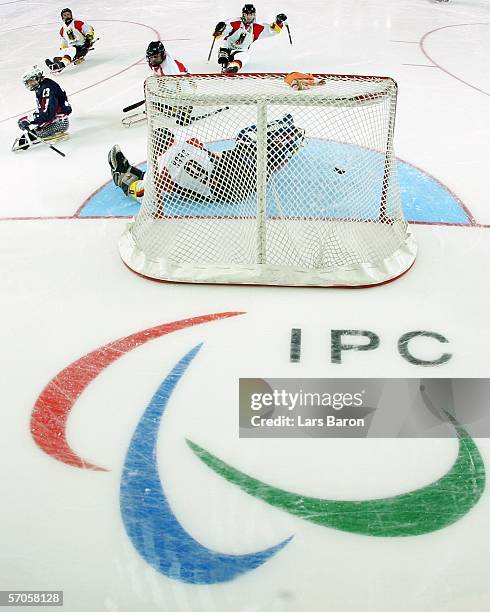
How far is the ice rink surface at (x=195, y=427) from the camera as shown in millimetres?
1982

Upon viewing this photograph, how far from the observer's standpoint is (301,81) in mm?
3215

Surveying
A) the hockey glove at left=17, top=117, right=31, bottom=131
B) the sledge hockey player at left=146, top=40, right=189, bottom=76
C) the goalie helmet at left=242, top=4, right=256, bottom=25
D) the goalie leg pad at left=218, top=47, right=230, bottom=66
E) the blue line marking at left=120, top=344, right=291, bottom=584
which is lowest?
the blue line marking at left=120, top=344, right=291, bottom=584

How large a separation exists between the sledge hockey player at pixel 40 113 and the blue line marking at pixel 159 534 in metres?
3.89

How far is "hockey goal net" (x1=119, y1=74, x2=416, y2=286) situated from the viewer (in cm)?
331

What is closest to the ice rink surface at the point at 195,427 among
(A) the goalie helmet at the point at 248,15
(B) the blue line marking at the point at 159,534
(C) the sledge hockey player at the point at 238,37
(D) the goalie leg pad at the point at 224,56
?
(B) the blue line marking at the point at 159,534

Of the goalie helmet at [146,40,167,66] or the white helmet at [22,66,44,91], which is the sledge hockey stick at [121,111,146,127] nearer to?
the goalie helmet at [146,40,167,66]

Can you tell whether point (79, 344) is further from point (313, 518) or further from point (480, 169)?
point (480, 169)

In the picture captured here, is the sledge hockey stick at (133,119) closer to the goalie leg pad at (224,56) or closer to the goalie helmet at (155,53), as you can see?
the goalie helmet at (155,53)

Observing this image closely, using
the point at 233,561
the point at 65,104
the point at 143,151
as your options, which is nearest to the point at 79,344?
the point at 233,561

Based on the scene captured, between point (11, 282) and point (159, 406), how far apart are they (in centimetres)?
152

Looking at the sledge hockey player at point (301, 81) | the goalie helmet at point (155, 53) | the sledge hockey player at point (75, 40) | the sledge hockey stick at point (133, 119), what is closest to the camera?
the sledge hockey player at point (301, 81)

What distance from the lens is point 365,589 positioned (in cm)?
194

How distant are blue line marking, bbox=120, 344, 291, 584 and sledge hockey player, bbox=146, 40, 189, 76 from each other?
4030 millimetres

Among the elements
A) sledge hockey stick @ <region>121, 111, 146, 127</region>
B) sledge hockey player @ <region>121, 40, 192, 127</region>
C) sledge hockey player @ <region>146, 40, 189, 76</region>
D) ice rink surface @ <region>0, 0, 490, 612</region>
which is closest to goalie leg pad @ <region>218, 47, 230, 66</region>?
sledge hockey player @ <region>121, 40, 192, 127</region>
